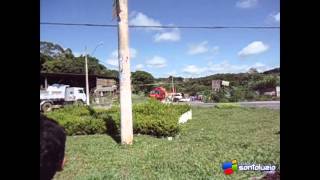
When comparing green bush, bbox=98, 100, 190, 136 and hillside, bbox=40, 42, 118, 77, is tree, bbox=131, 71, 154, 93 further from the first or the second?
hillside, bbox=40, 42, 118, 77

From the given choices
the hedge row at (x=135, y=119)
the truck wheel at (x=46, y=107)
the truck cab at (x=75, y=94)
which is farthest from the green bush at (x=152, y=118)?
the truck wheel at (x=46, y=107)

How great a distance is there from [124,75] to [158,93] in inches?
15.6

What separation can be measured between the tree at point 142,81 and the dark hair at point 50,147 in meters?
0.89

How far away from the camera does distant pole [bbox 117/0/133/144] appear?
156 inches

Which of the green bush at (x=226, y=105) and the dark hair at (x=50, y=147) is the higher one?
the green bush at (x=226, y=105)

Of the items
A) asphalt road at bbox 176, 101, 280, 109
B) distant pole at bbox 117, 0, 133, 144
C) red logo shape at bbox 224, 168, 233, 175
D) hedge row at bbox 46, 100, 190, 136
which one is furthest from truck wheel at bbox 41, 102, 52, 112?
red logo shape at bbox 224, 168, 233, 175

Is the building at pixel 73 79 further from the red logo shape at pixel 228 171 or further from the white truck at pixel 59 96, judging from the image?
the red logo shape at pixel 228 171

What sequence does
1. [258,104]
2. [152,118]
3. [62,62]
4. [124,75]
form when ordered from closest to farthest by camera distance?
1. [62,62]
2. [258,104]
3. [124,75]
4. [152,118]

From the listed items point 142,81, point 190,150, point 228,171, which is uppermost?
point 142,81

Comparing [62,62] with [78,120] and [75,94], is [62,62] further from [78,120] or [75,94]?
[78,120]

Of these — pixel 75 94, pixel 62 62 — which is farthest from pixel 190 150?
pixel 62 62

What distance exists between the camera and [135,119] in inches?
169

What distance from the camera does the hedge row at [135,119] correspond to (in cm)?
394
